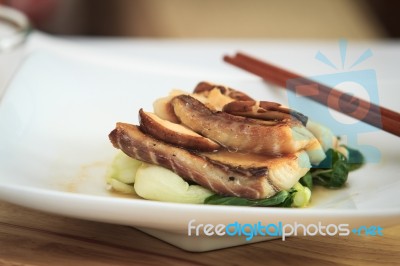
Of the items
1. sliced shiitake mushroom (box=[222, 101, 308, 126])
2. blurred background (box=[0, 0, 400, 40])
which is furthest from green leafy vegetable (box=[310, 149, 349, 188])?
blurred background (box=[0, 0, 400, 40])

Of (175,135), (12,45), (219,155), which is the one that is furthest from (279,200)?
(12,45)

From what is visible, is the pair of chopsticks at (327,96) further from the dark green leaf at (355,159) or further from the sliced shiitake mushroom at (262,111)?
the sliced shiitake mushroom at (262,111)

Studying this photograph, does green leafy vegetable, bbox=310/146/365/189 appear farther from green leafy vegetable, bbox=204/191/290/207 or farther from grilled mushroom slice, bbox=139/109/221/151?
grilled mushroom slice, bbox=139/109/221/151

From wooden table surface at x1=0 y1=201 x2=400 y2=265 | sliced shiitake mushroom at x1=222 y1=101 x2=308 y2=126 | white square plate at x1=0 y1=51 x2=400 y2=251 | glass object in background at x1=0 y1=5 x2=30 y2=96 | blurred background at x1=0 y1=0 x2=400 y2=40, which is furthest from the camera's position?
blurred background at x1=0 y1=0 x2=400 y2=40

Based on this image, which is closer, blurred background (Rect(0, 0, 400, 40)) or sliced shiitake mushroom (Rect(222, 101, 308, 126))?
sliced shiitake mushroom (Rect(222, 101, 308, 126))

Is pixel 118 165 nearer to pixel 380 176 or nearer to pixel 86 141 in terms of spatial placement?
pixel 86 141

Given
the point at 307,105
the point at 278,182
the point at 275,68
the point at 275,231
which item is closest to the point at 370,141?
the point at 307,105
